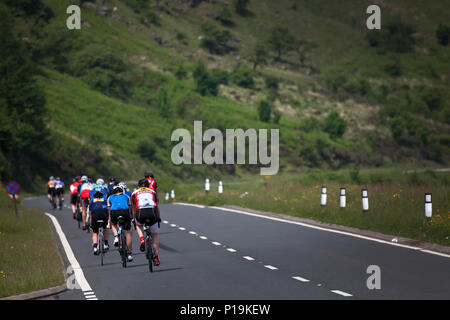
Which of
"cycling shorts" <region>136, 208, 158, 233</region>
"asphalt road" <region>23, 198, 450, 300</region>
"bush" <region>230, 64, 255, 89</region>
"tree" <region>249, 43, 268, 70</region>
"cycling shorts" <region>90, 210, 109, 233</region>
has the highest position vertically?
"tree" <region>249, 43, 268, 70</region>

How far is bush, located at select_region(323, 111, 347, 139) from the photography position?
4488 inches

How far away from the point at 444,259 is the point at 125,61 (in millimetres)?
113945

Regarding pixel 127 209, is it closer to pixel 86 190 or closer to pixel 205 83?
pixel 86 190

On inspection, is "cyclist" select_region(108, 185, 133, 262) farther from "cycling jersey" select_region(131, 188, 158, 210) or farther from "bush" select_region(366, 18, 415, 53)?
"bush" select_region(366, 18, 415, 53)

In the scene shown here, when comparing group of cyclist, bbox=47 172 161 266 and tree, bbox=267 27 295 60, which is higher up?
tree, bbox=267 27 295 60

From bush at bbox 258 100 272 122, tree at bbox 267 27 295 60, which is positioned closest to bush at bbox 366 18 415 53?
tree at bbox 267 27 295 60

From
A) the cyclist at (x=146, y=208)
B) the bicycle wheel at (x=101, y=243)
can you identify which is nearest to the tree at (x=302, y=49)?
the bicycle wheel at (x=101, y=243)

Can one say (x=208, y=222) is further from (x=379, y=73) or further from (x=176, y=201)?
(x=379, y=73)

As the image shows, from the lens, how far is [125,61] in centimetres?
12569

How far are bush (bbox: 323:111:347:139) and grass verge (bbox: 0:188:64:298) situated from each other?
87.6 meters

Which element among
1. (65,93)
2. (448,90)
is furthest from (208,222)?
(448,90)

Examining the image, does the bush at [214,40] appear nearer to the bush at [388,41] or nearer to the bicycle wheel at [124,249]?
the bush at [388,41]

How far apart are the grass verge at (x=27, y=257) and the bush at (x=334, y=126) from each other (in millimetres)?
87554

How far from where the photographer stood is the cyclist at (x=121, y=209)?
52.7 feet
